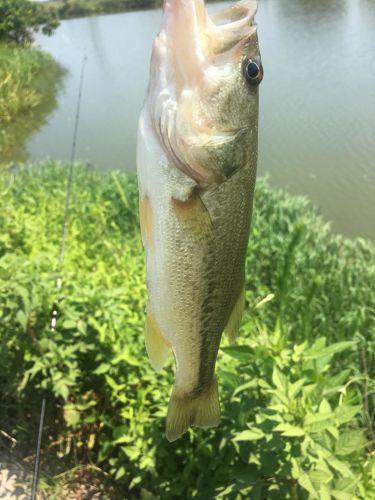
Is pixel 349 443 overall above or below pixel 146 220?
below

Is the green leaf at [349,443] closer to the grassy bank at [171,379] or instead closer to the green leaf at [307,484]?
the grassy bank at [171,379]

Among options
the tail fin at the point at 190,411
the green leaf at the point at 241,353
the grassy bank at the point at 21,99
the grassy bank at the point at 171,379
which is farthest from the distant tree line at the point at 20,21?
the tail fin at the point at 190,411

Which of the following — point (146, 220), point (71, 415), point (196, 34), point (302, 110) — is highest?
point (196, 34)

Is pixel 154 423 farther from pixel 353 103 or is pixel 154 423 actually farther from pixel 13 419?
pixel 353 103

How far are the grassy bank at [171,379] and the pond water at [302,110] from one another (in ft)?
9.74

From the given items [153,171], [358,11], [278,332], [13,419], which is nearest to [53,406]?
[13,419]

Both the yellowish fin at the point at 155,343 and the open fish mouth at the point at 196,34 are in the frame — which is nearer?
the open fish mouth at the point at 196,34

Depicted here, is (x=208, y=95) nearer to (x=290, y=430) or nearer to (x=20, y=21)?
(x=290, y=430)

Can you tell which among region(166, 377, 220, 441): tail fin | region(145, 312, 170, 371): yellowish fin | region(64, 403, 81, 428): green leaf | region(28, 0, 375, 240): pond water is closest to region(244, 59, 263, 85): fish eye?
region(145, 312, 170, 371): yellowish fin

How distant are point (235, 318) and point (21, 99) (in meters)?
15.5

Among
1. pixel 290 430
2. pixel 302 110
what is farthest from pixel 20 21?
pixel 290 430

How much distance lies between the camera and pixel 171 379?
2.46m

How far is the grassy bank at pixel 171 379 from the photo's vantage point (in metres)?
1.81

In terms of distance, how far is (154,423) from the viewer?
2303 mm
